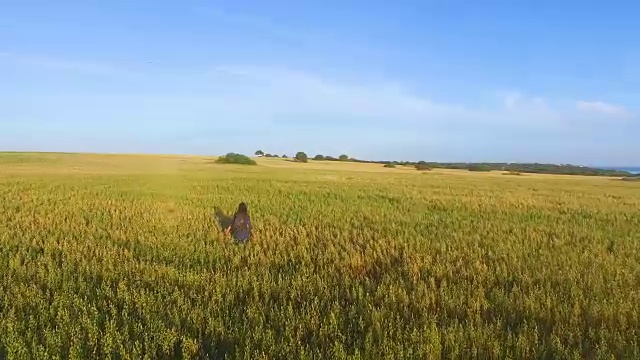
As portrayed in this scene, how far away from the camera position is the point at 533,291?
682 cm

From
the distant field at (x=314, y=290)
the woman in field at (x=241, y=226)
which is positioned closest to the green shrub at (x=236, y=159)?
the distant field at (x=314, y=290)

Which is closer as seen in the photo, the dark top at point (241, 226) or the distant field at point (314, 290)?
the distant field at point (314, 290)

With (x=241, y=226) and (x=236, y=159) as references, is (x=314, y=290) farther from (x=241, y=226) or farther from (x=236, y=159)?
(x=236, y=159)

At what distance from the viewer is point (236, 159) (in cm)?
7012

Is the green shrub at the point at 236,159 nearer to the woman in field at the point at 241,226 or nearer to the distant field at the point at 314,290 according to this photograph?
the distant field at the point at 314,290

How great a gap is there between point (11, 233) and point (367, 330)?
8966mm

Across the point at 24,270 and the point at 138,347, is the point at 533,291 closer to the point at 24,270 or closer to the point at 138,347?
the point at 138,347

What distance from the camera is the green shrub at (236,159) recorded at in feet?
226

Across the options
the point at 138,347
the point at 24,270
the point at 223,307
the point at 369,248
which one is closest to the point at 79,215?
the point at 24,270

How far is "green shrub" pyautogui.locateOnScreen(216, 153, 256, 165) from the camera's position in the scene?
68806mm

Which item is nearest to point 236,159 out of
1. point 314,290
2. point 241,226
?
point 241,226

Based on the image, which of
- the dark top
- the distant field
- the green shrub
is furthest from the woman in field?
the green shrub

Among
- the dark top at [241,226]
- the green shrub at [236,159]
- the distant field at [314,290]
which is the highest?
the green shrub at [236,159]

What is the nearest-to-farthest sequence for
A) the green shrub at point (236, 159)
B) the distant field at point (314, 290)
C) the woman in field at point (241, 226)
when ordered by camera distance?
the distant field at point (314, 290) → the woman in field at point (241, 226) → the green shrub at point (236, 159)
